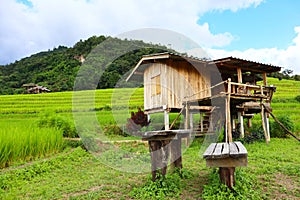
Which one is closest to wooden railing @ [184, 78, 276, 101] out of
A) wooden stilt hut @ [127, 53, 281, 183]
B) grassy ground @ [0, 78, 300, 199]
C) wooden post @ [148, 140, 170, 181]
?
wooden stilt hut @ [127, 53, 281, 183]

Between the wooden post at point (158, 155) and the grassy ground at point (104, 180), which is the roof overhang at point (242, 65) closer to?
the grassy ground at point (104, 180)

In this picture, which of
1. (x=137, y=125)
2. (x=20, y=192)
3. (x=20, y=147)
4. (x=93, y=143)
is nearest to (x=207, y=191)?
(x=20, y=192)

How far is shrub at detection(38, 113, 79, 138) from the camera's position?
12034mm

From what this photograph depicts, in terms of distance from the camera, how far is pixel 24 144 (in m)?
7.85

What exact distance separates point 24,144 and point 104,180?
3112mm

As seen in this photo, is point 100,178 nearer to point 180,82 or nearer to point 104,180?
point 104,180

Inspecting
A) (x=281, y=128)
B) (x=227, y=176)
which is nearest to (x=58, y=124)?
(x=227, y=176)

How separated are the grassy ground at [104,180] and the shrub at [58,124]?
13.3ft

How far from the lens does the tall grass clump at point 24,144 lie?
23.1 ft

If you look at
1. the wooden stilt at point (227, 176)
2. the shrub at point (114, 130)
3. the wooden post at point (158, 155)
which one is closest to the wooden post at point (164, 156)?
the wooden post at point (158, 155)

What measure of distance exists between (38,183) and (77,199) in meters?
1.94

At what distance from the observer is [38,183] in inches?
243

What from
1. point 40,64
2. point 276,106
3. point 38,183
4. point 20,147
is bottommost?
point 38,183

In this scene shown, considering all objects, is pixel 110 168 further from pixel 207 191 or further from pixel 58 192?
pixel 207 191
